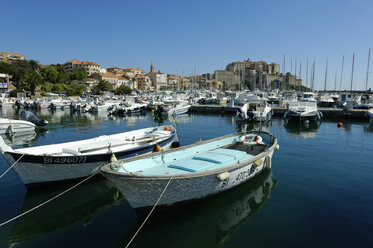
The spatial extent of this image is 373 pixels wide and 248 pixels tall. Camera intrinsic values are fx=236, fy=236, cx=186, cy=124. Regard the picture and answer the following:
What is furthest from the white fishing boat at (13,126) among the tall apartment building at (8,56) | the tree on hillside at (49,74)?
the tall apartment building at (8,56)

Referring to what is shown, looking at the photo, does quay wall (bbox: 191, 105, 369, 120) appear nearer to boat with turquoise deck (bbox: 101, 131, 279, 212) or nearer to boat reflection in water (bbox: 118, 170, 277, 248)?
boat with turquoise deck (bbox: 101, 131, 279, 212)

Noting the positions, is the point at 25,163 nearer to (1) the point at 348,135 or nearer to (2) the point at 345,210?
(2) the point at 345,210

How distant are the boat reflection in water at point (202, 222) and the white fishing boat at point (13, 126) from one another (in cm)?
2155

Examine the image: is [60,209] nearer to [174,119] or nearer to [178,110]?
[174,119]

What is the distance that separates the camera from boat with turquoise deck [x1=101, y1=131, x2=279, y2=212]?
21.9ft

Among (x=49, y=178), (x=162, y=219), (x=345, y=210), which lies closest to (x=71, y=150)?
(x=49, y=178)

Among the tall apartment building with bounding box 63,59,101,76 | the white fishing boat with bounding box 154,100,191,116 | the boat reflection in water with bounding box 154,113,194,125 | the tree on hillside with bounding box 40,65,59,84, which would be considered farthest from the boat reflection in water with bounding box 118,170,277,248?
the tall apartment building with bounding box 63,59,101,76

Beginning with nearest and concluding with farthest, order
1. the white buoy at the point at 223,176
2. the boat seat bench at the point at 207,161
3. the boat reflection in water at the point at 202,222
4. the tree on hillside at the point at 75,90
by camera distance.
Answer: the boat reflection in water at the point at 202,222 → the white buoy at the point at 223,176 → the boat seat bench at the point at 207,161 → the tree on hillside at the point at 75,90

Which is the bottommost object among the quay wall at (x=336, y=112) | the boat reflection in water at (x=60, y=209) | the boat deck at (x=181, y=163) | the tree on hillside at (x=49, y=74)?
the boat reflection in water at (x=60, y=209)

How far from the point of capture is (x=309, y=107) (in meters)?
30.0

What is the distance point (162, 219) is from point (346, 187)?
25.8ft

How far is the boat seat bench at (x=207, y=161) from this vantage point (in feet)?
27.2

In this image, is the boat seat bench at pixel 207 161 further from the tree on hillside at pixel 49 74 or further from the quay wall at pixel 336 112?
the tree on hillside at pixel 49 74

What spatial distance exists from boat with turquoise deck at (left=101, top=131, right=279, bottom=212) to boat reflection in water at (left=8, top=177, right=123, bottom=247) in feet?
6.22
